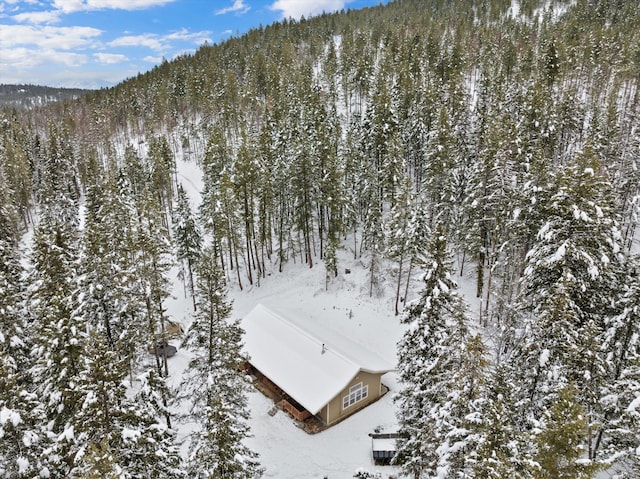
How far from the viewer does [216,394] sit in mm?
17609

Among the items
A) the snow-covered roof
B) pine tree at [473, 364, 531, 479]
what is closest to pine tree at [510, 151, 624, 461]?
pine tree at [473, 364, 531, 479]

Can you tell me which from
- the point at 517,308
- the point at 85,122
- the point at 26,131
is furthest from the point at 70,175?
the point at 517,308

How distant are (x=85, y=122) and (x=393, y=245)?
103609mm

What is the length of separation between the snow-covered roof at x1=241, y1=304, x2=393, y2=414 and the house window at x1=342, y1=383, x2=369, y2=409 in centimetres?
151

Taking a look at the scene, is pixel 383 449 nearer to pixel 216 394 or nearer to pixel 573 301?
pixel 216 394

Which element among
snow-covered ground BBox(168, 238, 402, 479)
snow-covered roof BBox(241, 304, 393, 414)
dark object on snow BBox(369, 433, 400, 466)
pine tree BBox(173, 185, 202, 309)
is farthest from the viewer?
pine tree BBox(173, 185, 202, 309)

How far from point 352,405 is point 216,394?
1422cm

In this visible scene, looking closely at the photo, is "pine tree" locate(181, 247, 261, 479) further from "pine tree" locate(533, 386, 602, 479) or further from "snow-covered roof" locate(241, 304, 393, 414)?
"pine tree" locate(533, 386, 602, 479)

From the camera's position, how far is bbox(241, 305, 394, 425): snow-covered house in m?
27.7

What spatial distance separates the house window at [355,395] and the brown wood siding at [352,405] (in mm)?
214

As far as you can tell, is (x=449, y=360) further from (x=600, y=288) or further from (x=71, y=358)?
(x=71, y=358)

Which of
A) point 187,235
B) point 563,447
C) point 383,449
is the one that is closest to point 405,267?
point 383,449

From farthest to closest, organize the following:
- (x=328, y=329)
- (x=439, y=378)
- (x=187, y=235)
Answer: (x=187, y=235)
(x=328, y=329)
(x=439, y=378)

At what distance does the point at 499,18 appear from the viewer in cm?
11650
